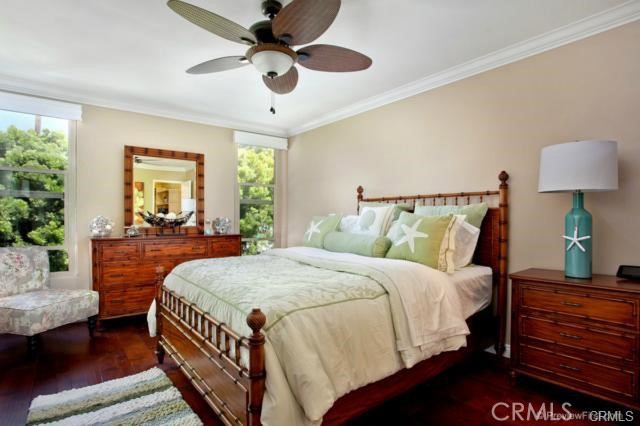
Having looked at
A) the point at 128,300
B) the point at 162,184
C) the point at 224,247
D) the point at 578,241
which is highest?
the point at 162,184

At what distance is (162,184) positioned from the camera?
4.30 m

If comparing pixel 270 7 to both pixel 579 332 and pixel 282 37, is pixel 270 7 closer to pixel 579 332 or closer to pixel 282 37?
pixel 282 37

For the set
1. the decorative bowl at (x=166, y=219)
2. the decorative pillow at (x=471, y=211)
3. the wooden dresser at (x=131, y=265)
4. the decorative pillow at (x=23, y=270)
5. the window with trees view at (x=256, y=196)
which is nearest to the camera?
the decorative pillow at (x=471, y=211)

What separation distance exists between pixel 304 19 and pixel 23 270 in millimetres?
3459

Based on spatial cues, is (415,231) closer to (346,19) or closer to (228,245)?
(346,19)

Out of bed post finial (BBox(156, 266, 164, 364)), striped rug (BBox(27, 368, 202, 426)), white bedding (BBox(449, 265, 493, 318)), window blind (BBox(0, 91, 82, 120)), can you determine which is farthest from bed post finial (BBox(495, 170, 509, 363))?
window blind (BBox(0, 91, 82, 120))

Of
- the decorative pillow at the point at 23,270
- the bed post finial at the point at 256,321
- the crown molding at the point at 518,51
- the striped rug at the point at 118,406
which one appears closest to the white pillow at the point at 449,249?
the crown molding at the point at 518,51

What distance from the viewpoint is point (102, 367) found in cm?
262

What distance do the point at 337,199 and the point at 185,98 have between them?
2191 millimetres

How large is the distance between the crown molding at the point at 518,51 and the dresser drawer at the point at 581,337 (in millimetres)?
1992

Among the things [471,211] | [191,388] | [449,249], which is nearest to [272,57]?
[449,249]

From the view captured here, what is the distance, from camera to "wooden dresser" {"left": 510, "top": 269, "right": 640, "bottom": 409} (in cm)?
188

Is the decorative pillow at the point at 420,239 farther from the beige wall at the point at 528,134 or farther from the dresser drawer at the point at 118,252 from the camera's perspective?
the dresser drawer at the point at 118,252

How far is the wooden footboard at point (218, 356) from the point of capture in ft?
4.55
